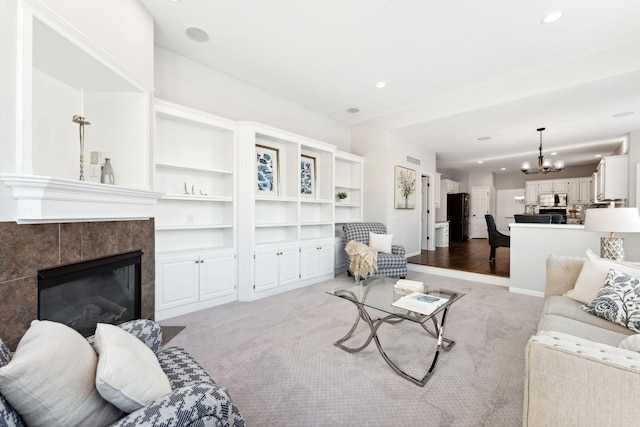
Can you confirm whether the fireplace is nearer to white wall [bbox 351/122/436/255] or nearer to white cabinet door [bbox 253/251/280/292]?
white cabinet door [bbox 253/251/280/292]

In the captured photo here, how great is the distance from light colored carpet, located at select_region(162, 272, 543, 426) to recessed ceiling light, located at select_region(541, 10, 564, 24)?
9.73 feet

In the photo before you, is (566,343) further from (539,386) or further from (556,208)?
(556,208)

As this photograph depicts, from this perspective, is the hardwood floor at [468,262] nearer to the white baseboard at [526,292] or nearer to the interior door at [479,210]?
the white baseboard at [526,292]

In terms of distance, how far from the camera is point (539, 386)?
3.48 ft

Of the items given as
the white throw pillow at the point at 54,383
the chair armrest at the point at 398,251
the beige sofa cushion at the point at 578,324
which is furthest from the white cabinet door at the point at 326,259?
the white throw pillow at the point at 54,383

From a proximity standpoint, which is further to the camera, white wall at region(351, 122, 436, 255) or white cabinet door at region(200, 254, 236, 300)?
white wall at region(351, 122, 436, 255)

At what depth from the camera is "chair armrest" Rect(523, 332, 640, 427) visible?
3.01 ft

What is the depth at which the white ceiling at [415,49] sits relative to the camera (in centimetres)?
256

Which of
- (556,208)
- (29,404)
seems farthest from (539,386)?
(556,208)

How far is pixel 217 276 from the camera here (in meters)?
3.39

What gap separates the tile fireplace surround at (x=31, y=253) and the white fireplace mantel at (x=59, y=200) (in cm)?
10

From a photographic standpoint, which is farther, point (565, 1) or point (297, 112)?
Answer: point (297, 112)

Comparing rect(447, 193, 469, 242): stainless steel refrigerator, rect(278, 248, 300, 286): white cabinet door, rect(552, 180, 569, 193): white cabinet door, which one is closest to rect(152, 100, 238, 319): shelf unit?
rect(278, 248, 300, 286): white cabinet door

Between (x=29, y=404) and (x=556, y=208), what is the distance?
1115cm
